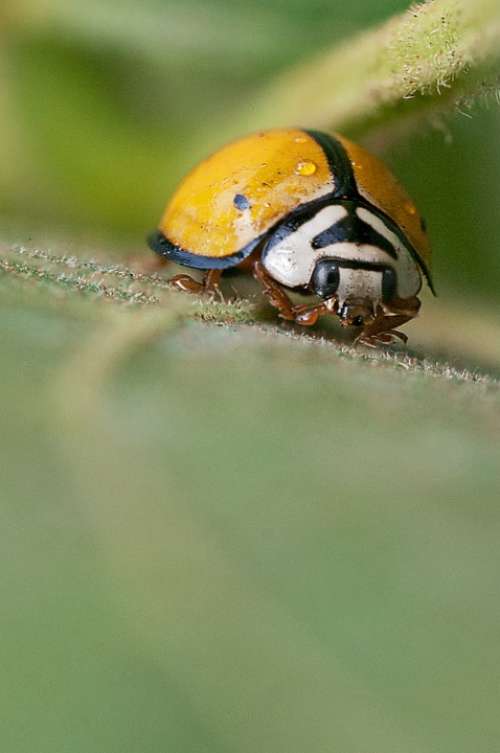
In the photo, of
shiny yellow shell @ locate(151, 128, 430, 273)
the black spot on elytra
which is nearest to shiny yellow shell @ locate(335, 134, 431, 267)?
shiny yellow shell @ locate(151, 128, 430, 273)

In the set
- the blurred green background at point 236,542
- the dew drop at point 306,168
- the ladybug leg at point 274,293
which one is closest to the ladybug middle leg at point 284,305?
the ladybug leg at point 274,293

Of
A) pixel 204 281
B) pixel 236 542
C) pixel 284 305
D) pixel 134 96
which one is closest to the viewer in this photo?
pixel 236 542

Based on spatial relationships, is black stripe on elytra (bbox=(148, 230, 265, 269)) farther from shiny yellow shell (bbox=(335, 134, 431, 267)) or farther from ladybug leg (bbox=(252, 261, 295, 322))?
shiny yellow shell (bbox=(335, 134, 431, 267))

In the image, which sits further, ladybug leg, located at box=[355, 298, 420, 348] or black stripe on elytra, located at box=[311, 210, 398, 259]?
black stripe on elytra, located at box=[311, 210, 398, 259]

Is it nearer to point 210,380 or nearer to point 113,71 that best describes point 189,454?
point 210,380

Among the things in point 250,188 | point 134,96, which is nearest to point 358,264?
point 250,188

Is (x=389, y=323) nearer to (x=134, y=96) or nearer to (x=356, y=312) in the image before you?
(x=356, y=312)

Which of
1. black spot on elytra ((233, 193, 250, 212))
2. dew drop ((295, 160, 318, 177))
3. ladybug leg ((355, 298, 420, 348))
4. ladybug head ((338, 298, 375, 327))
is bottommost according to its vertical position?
ladybug leg ((355, 298, 420, 348))
